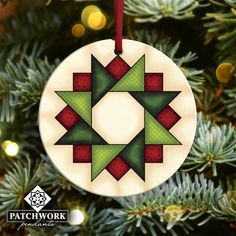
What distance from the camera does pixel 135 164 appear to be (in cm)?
41

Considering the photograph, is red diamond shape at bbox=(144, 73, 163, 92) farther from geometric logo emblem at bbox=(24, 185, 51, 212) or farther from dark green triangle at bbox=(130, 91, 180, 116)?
geometric logo emblem at bbox=(24, 185, 51, 212)

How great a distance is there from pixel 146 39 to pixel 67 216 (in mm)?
164

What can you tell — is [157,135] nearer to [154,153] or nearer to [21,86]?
[154,153]

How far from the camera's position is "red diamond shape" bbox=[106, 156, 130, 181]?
40cm

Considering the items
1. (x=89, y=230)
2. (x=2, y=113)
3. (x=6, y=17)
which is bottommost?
(x=89, y=230)

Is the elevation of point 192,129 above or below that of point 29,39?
below

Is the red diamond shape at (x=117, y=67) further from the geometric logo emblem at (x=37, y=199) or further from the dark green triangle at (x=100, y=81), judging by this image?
the geometric logo emblem at (x=37, y=199)

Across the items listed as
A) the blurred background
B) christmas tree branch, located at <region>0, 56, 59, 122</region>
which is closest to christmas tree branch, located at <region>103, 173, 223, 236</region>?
the blurred background

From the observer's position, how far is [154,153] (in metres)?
0.40

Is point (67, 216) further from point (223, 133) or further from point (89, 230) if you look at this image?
point (223, 133)

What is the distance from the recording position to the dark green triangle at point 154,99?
402 millimetres

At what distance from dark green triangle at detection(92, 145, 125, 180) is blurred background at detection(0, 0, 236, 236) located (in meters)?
0.04

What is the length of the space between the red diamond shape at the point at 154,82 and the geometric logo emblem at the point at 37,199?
0.12 metres

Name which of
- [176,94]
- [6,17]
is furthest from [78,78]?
[6,17]
